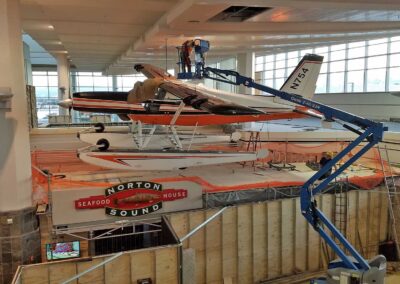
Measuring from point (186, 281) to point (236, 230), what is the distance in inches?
86.2

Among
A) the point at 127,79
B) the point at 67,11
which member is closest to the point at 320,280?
the point at 67,11

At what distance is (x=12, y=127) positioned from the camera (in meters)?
7.75

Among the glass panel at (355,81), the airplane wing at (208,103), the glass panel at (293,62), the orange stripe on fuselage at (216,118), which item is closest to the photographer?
the airplane wing at (208,103)

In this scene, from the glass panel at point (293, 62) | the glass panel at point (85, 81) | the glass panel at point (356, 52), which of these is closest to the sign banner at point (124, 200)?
the glass panel at point (356, 52)

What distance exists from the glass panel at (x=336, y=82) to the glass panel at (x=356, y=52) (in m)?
1.41

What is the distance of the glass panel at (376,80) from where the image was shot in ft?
70.5

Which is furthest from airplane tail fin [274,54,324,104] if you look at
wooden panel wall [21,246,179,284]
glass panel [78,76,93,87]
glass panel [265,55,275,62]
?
glass panel [78,76,93,87]

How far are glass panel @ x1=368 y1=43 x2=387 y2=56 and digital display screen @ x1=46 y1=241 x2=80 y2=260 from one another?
20.8 metres

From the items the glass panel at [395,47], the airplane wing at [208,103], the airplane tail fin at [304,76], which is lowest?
the airplane wing at [208,103]

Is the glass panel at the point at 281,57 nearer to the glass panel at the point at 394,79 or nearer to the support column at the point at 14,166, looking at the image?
the glass panel at the point at 394,79

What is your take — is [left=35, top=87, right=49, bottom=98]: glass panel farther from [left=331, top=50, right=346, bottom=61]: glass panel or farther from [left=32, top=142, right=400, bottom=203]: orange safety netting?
[left=331, top=50, right=346, bottom=61]: glass panel

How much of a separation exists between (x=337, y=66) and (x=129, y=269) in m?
22.4

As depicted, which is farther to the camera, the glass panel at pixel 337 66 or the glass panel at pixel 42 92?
the glass panel at pixel 42 92

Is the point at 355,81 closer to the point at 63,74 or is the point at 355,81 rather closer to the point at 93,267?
the point at 63,74
